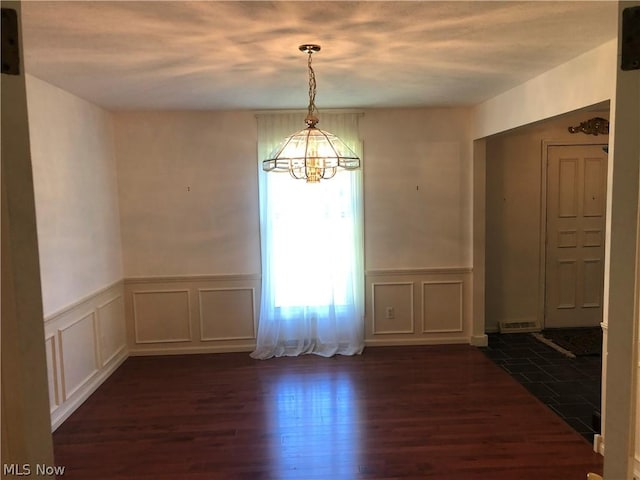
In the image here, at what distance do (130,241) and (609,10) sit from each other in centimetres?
438

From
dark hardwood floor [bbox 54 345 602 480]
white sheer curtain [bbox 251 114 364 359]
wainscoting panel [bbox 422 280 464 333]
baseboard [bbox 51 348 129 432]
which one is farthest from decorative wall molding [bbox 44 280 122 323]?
wainscoting panel [bbox 422 280 464 333]

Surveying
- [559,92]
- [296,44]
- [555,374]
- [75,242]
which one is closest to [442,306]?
[555,374]

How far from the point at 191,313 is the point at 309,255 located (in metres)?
1.43

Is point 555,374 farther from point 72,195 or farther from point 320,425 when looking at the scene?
point 72,195

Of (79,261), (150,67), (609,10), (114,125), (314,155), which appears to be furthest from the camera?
(114,125)

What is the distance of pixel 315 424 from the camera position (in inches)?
128

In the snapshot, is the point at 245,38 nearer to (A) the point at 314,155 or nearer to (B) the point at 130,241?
(A) the point at 314,155

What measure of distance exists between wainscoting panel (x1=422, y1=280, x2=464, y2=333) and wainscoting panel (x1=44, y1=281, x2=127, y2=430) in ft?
10.6

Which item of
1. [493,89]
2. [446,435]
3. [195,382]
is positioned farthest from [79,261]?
[493,89]

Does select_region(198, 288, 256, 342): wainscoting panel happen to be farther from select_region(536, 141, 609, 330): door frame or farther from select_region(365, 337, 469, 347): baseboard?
select_region(536, 141, 609, 330): door frame

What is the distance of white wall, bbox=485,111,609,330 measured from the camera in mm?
5129

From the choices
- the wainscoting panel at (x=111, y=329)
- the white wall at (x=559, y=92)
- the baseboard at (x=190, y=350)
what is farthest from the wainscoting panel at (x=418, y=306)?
the wainscoting panel at (x=111, y=329)

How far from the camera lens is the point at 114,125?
4.56m

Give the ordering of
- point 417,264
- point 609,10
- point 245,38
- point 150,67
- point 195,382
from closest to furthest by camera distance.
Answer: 1. point 609,10
2. point 245,38
3. point 150,67
4. point 195,382
5. point 417,264
